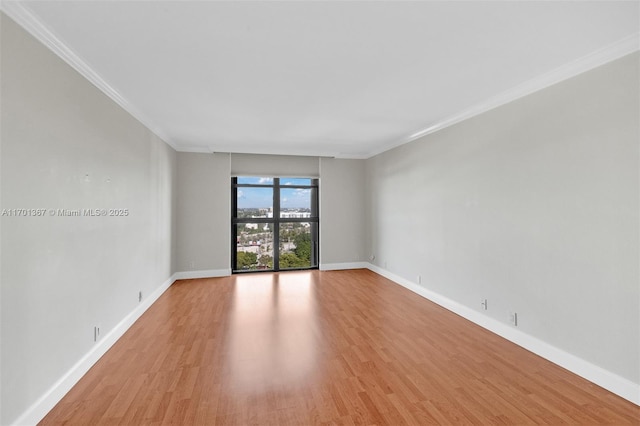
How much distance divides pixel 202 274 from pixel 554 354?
548cm

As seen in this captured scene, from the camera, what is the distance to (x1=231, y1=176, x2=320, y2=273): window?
242 inches

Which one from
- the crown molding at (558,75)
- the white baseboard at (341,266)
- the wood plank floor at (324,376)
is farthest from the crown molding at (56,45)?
the white baseboard at (341,266)

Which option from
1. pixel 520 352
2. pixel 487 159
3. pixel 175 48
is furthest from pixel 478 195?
pixel 175 48

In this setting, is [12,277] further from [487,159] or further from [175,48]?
[487,159]

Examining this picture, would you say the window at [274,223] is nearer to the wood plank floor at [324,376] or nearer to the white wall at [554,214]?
the wood plank floor at [324,376]

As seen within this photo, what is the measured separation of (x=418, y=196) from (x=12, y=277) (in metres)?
4.60

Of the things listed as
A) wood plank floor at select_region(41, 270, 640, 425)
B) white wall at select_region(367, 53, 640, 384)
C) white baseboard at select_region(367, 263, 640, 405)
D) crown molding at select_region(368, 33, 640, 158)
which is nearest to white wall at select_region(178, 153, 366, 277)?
wood plank floor at select_region(41, 270, 640, 425)

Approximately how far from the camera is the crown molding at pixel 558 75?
6.82ft

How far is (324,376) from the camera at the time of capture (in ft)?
7.73

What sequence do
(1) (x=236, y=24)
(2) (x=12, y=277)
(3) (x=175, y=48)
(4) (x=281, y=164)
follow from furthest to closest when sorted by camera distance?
(4) (x=281, y=164)
(3) (x=175, y=48)
(1) (x=236, y=24)
(2) (x=12, y=277)

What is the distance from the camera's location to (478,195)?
136 inches

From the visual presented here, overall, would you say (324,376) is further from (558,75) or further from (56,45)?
(558,75)

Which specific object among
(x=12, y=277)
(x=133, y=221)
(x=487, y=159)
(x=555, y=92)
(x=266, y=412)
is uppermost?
(x=555, y=92)

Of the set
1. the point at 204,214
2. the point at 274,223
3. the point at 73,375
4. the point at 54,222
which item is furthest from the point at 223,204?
the point at 73,375
